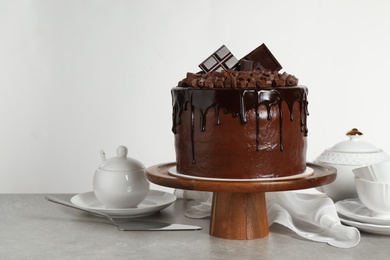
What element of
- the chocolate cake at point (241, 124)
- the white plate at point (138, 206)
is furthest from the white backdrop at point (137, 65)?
the chocolate cake at point (241, 124)

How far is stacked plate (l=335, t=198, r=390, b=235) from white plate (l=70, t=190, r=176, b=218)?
478mm

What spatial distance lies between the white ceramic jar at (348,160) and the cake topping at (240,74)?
313 mm

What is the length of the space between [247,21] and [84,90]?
0.90 metres

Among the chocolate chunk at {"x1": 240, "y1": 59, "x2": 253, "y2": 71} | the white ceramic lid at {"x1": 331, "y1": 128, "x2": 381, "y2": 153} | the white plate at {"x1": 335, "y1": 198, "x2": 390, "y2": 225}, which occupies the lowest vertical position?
the white plate at {"x1": 335, "y1": 198, "x2": 390, "y2": 225}

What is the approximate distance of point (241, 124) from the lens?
4.60 feet

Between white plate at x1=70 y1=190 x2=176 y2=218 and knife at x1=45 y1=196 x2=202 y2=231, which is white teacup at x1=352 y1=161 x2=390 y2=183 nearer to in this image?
knife at x1=45 y1=196 x2=202 y2=231

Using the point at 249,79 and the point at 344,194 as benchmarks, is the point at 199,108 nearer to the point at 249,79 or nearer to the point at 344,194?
the point at 249,79

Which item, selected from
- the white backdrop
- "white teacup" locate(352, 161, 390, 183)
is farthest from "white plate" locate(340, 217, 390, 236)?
the white backdrop

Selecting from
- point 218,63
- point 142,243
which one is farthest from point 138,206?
point 218,63

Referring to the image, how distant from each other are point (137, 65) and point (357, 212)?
5.92 ft

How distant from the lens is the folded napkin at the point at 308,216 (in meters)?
1.43

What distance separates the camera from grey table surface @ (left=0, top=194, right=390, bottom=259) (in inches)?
53.0

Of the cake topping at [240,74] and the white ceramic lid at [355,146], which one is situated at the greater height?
the cake topping at [240,74]

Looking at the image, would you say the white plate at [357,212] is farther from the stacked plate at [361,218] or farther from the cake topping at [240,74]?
the cake topping at [240,74]
